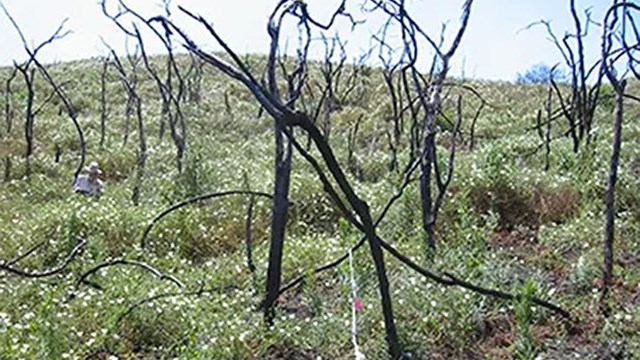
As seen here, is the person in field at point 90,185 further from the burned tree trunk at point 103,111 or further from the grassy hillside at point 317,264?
the burned tree trunk at point 103,111

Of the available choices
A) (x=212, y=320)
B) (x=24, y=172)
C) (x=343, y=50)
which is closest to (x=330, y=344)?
(x=212, y=320)

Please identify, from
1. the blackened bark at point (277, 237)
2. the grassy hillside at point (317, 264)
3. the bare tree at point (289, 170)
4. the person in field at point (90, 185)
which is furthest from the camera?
the person in field at point (90, 185)

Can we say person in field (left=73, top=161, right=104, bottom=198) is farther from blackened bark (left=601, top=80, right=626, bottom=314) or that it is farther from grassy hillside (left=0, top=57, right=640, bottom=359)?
blackened bark (left=601, top=80, right=626, bottom=314)

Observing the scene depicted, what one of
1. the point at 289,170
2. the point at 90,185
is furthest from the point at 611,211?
the point at 90,185

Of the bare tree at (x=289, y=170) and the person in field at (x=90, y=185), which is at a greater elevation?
the bare tree at (x=289, y=170)

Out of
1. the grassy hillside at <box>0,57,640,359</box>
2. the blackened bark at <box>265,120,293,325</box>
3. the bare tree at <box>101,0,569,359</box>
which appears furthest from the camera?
the blackened bark at <box>265,120,293,325</box>

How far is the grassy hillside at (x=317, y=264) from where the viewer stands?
3.64m

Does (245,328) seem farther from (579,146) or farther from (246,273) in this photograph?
(579,146)

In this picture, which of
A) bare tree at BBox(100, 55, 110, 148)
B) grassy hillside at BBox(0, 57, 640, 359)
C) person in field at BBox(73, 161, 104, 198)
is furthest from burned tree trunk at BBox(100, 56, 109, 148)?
person in field at BBox(73, 161, 104, 198)

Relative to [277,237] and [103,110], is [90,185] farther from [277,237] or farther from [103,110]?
[277,237]

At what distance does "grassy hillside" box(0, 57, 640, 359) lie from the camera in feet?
11.9

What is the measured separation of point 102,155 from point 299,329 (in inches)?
350

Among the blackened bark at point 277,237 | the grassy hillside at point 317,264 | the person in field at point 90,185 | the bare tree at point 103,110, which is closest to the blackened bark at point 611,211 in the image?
the grassy hillside at point 317,264

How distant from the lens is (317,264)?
5.24 meters
